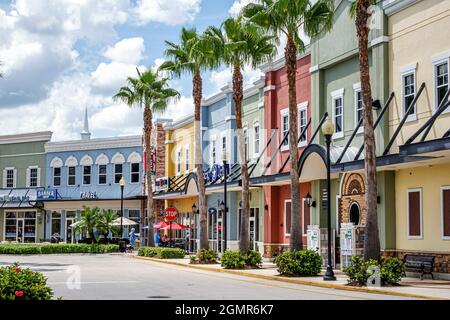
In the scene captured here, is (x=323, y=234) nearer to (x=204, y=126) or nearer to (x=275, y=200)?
(x=275, y=200)

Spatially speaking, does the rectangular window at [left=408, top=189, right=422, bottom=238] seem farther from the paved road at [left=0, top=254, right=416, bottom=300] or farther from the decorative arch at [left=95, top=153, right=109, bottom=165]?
the decorative arch at [left=95, top=153, right=109, bottom=165]

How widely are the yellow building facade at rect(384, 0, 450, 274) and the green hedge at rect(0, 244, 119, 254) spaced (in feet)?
89.4

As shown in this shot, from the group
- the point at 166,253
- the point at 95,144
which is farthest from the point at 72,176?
the point at 166,253

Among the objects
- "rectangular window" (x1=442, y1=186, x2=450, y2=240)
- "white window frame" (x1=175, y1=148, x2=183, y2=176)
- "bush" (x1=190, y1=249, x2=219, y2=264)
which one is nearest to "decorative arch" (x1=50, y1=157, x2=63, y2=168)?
"white window frame" (x1=175, y1=148, x2=183, y2=176)

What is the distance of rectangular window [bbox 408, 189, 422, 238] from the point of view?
979 inches

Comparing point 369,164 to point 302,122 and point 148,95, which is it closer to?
point 302,122

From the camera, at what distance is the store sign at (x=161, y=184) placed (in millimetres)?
52922

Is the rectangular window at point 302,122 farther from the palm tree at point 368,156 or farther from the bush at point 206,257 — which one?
the palm tree at point 368,156

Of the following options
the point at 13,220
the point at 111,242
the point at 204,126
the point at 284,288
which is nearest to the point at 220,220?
the point at 204,126

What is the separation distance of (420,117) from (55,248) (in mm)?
30412

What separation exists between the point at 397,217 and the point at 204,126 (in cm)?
2467

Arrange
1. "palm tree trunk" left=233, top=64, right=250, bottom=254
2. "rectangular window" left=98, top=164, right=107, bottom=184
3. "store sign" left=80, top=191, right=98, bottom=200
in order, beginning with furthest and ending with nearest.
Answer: "rectangular window" left=98, top=164, right=107, bottom=184
"store sign" left=80, top=191, right=98, bottom=200
"palm tree trunk" left=233, top=64, right=250, bottom=254

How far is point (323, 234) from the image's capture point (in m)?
30.7

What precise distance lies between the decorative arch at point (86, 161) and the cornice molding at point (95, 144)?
30.8 inches
